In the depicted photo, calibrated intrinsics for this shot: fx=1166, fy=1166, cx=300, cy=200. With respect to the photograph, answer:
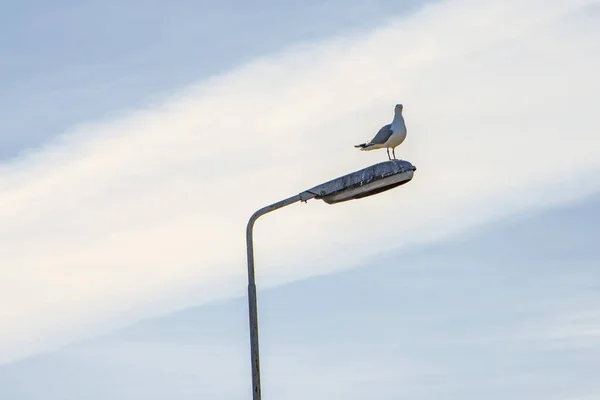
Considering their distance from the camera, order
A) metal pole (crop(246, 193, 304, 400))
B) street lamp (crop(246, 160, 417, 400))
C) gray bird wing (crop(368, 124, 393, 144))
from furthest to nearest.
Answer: gray bird wing (crop(368, 124, 393, 144)) → metal pole (crop(246, 193, 304, 400)) → street lamp (crop(246, 160, 417, 400))

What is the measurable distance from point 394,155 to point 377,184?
8763mm

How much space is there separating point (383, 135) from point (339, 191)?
729 cm

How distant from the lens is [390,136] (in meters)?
26.4

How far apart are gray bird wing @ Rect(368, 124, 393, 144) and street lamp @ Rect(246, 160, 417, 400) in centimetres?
680

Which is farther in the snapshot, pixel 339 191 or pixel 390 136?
pixel 390 136

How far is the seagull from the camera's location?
26.2 meters

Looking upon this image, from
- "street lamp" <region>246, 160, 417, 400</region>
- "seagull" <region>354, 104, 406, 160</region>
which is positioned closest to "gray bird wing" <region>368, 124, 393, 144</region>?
"seagull" <region>354, 104, 406, 160</region>

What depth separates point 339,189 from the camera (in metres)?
19.3

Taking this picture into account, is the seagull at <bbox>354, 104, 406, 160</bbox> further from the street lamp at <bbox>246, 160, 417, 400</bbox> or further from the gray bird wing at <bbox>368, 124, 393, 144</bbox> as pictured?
the street lamp at <bbox>246, 160, 417, 400</bbox>

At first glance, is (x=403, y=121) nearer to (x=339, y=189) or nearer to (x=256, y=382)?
(x=339, y=189)

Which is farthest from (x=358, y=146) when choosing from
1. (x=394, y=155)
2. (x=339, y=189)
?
(x=339, y=189)

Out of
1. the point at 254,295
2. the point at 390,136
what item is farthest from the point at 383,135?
the point at 254,295

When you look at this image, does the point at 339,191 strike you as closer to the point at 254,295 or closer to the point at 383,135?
the point at 254,295

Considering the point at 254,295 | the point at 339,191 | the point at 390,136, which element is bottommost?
the point at 254,295
